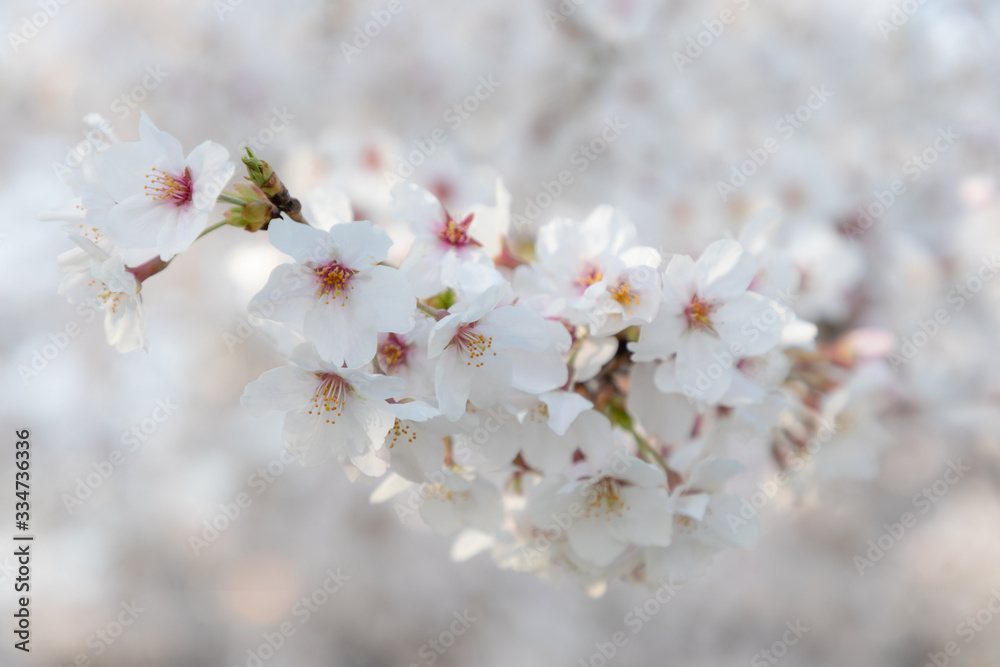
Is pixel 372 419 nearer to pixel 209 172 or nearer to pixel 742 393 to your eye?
pixel 209 172

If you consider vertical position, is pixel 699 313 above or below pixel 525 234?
above

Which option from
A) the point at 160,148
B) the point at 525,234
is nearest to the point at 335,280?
the point at 160,148

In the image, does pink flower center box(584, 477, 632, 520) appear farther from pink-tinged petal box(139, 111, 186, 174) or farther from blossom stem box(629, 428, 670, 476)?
pink-tinged petal box(139, 111, 186, 174)

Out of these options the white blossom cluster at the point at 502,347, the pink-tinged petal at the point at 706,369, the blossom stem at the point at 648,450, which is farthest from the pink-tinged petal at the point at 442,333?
the blossom stem at the point at 648,450

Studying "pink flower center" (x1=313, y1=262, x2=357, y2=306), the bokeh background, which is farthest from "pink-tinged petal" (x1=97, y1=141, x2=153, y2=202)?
the bokeh background

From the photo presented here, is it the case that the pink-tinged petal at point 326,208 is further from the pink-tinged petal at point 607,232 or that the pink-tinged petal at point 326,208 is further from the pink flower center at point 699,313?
the pink flower center at point 699,313

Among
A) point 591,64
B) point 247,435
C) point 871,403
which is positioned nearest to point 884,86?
point 591,64

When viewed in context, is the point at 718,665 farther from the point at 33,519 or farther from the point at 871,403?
the point at 33,519
